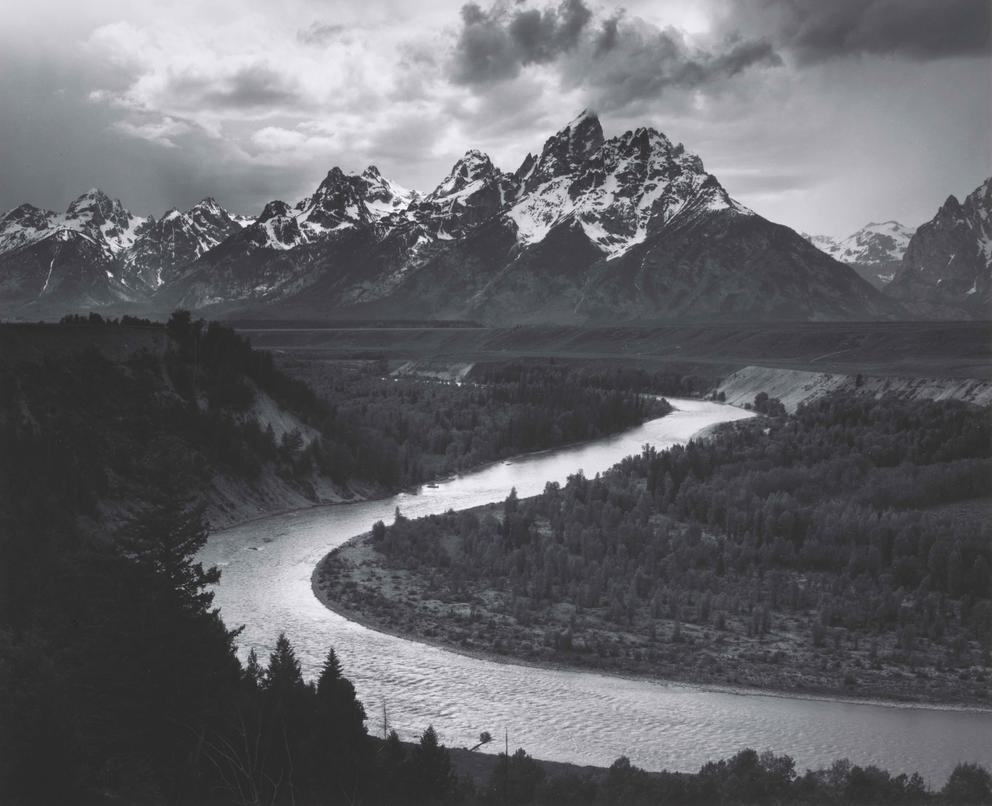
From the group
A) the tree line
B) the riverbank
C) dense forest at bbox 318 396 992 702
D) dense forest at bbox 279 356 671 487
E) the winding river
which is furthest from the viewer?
dense forest at bbox 279 356 671 487

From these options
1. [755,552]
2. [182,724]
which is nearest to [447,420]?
[755,552]

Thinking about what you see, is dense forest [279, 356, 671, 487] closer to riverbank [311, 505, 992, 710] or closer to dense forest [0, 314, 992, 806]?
riverbank [311, 505, 992, 710]

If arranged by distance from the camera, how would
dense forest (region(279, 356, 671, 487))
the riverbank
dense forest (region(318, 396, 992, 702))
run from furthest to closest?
dense forest (region(279, 356, 671, 487)) < dense forest (region(318, 396, 992, 702)) < the riverbank

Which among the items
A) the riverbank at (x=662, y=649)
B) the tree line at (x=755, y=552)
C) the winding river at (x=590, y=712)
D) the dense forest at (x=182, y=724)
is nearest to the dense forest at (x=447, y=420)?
the tree line at (x=755, y=552)

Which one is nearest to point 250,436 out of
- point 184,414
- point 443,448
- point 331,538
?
point 184,414

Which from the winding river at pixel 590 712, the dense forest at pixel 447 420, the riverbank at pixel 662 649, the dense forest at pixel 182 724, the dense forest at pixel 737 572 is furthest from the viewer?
the dense forest at pixel 447 420

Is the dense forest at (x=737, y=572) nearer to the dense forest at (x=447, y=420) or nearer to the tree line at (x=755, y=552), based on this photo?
the tree line at (x=755, y=552)

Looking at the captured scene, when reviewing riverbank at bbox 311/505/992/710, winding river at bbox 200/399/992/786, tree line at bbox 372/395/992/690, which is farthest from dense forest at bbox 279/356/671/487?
winding river at bbox 200/399/992/786
